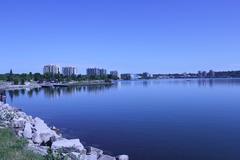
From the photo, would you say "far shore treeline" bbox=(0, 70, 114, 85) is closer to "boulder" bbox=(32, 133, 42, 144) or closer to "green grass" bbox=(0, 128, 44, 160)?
"boulder" bbox=(32, 133, 42, 144)

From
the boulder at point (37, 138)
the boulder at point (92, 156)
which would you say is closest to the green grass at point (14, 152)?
the boulder at point (92, 156)

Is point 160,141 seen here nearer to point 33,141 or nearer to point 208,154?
point 208,154

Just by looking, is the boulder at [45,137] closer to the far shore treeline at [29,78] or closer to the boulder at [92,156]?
the boulder at [92,156]

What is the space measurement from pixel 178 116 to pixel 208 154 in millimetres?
17903

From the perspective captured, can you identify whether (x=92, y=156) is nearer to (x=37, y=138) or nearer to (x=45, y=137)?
(x=37, y=138)

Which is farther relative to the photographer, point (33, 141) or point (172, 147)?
point (172, 147)

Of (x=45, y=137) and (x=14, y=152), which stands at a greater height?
(x=14, y=152)

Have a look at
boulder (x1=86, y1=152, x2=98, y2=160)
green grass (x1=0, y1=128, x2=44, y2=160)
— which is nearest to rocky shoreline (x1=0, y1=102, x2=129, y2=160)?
boulder (x1=86, y1=152, x2=98, y2=160)

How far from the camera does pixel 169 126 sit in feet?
104

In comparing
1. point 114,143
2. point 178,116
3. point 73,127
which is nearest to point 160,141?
point 114,143

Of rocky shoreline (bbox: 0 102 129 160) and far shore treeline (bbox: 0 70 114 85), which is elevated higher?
far shore treeline (bbox: 0 70 114 85)

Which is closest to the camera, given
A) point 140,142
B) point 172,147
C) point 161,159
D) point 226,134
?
point 161,159

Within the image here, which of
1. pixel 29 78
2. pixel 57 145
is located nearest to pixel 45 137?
pixel 57 145

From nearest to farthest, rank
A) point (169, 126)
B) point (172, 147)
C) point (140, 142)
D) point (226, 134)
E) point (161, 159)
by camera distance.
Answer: point (161, 159) → point (172, 147) → point (140, 142) → point (226, 134) → point (169, 126)
